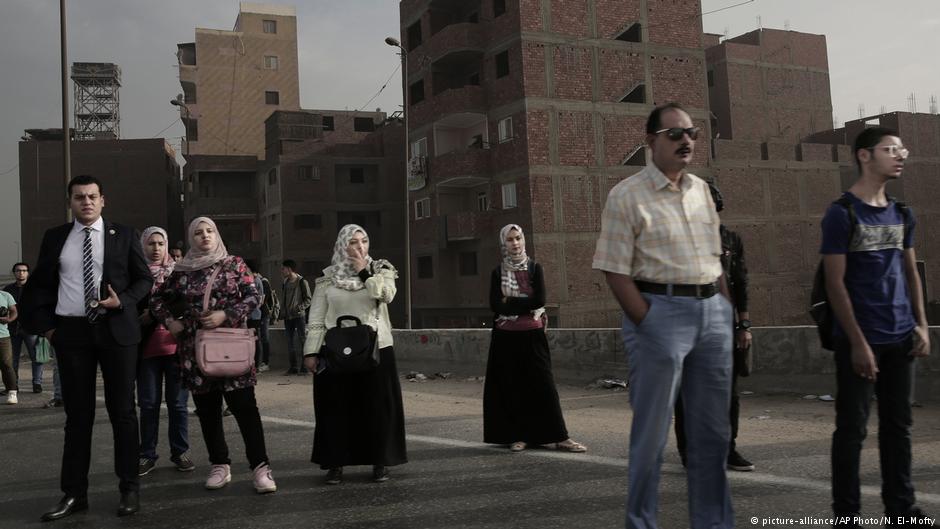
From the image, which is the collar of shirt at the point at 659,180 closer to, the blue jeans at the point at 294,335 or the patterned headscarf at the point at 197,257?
the patterned headscarf at the point at 197,257

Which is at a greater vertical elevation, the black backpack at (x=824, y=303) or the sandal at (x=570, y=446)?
the black backpack at (x=824, y=303)

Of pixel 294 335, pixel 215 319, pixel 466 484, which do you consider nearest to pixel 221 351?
pixel 215 319

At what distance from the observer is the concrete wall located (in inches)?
351

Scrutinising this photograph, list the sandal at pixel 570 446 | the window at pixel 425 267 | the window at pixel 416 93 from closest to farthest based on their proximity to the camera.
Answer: the sandal at pixel 570 446 → the window at pixel 425 267 → the window at pixel 416 93

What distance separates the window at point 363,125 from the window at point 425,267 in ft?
64.1

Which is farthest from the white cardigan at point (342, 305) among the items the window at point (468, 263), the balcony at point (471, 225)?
the window at point (468, 263)

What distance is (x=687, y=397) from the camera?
11.6 ft

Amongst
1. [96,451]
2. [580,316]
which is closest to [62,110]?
[96,451]

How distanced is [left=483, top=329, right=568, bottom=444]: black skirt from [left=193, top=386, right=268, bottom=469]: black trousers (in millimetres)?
2021

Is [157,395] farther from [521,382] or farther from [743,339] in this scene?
[743,339]

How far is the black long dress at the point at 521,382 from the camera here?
6575 mm

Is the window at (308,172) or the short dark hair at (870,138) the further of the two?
the window at (308,172)

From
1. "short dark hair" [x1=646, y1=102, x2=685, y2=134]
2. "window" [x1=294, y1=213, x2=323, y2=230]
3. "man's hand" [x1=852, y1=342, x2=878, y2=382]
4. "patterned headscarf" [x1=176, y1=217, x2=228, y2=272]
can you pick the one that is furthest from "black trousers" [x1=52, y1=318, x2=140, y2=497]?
"window" [x1=294, y1=213, x2=323, y2=230]

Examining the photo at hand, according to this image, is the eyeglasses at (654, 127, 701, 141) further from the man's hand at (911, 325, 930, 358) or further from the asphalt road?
the asphalt road
